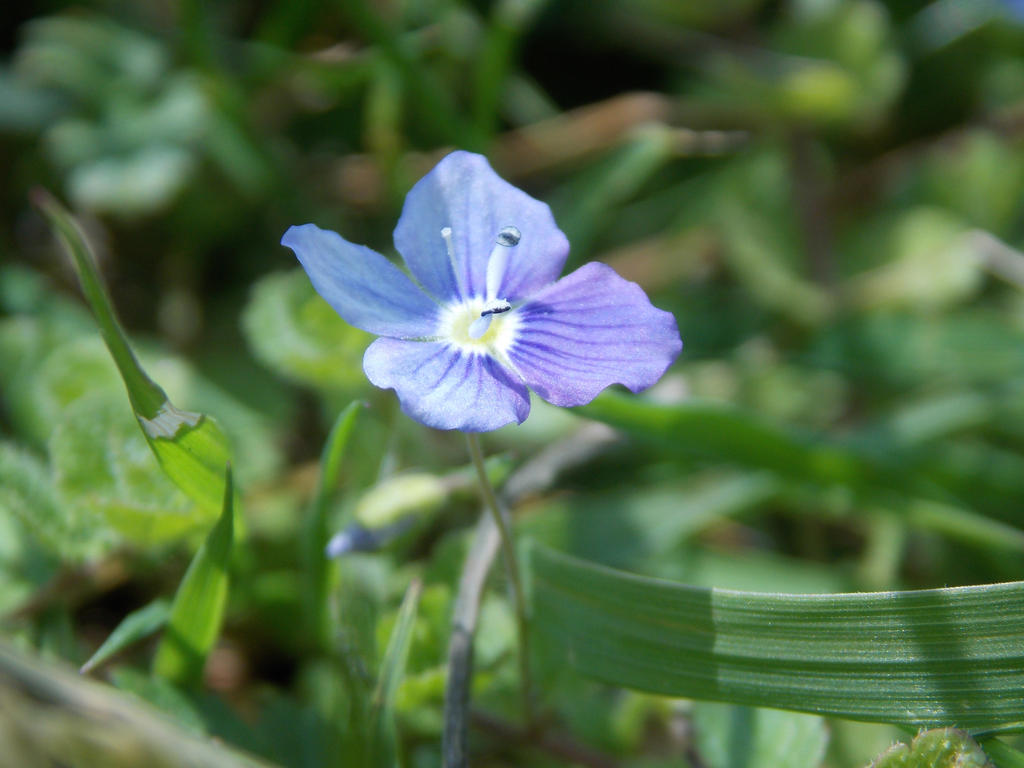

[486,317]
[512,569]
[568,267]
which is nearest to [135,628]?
[512,569]

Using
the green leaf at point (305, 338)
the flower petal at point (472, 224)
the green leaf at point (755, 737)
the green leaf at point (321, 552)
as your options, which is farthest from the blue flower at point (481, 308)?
the green leaf at point (755, 737)

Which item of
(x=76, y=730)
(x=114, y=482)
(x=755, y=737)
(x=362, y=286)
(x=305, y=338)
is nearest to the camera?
(x=76, y=730)

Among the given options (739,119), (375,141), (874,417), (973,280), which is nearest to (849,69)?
(739,119)

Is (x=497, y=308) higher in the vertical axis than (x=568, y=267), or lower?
higher

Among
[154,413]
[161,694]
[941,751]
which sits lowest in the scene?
[161,694]

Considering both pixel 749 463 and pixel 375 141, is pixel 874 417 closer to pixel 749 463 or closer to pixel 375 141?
pixel 749 463

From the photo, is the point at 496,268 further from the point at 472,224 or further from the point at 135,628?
the point at 135,628

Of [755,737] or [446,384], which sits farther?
[755,737]
